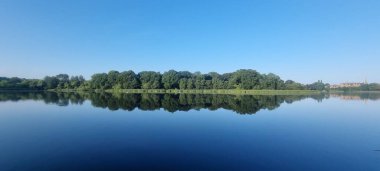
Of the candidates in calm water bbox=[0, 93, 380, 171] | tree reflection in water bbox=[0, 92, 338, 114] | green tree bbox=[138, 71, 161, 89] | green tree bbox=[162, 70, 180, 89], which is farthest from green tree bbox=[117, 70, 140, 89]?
calm water bbox=[0, 93, 380, 171]

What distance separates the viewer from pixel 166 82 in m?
90.8

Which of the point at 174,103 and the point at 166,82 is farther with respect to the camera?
the point at 166,82

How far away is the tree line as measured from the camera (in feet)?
264

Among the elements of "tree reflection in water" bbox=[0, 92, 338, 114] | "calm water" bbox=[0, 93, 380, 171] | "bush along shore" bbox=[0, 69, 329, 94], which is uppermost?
"bush along shore" bbox=[0, 69, 329, 94]

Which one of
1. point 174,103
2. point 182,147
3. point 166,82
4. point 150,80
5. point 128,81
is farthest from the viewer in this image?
point 128,81

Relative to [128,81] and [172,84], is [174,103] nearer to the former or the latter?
[172,84]

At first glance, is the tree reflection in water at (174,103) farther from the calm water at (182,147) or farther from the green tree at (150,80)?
the green tree at (150,80)

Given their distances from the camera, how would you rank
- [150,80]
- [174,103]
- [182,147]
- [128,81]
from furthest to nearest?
[128,81] → [150,80] → [174,103] → [182,147]

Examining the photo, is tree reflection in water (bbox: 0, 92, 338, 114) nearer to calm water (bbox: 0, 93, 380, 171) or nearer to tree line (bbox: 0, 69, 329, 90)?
calm water (bbox: 0, 93, 380, 171)

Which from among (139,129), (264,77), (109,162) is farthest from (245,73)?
(109,162)

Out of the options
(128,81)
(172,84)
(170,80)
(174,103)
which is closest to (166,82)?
(170,80)

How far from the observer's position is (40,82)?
101 m

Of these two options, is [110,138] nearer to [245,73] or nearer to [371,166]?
[371,166]

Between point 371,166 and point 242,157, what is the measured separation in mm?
4868
